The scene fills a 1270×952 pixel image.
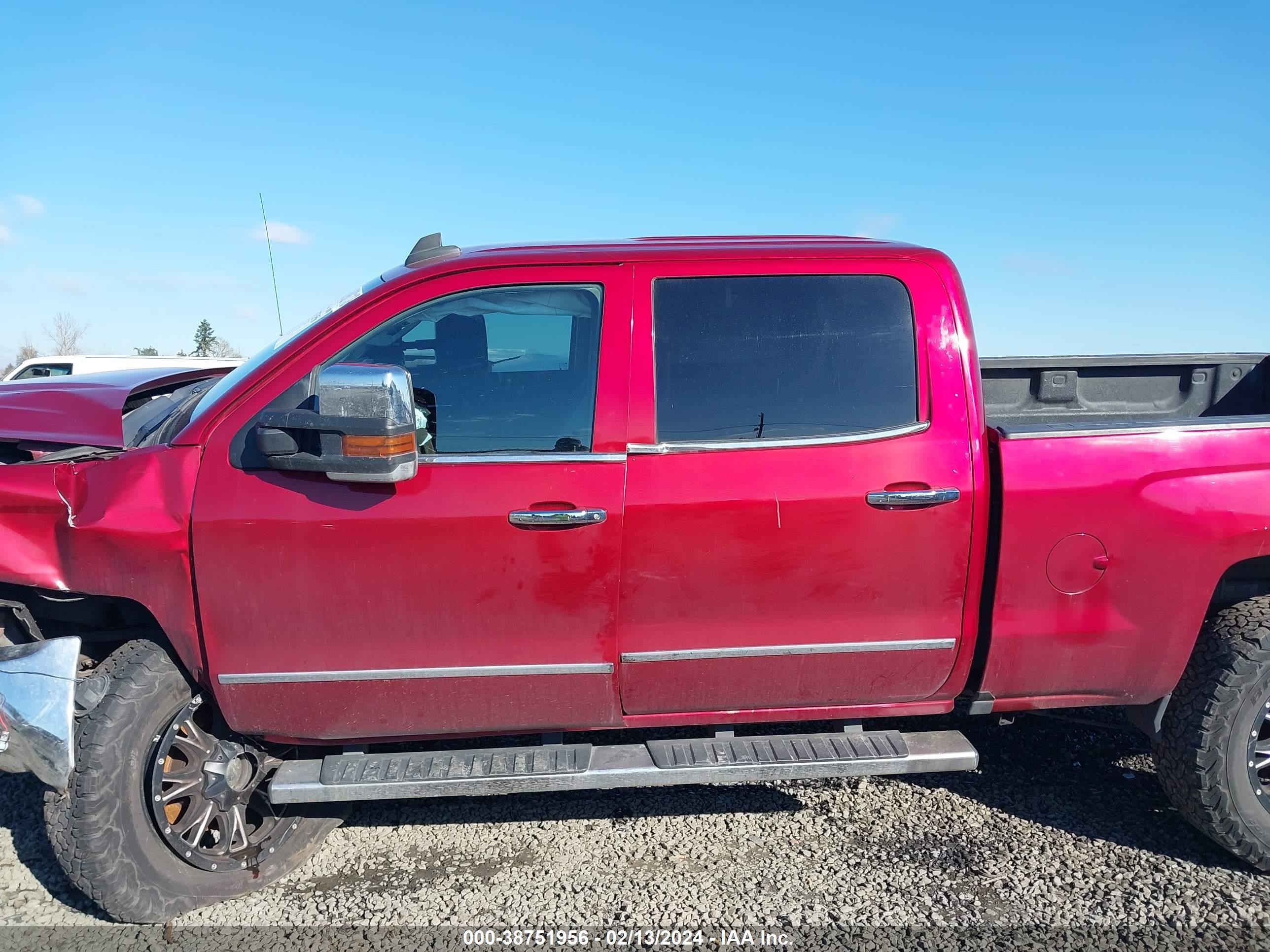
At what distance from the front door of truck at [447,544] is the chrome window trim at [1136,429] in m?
1.33

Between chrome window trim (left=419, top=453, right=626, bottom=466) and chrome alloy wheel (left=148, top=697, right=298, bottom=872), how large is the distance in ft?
3.76

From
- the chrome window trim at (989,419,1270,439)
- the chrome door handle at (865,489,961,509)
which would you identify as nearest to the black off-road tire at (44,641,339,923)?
the chrome door handle at (865,489,961,509)

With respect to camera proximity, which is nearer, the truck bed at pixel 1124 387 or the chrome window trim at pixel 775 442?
the chrome window trim at pixel 775 442

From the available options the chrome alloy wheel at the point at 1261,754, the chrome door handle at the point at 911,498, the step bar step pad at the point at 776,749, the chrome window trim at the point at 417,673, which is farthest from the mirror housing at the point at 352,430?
the chrome alloy wheel at the point at 1261,754

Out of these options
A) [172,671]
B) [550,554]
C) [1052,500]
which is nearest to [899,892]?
[1052,500]

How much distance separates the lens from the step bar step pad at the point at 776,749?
2.65 m

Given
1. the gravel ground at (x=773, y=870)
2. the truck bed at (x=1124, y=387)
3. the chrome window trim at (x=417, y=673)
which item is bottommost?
the gravel ground at (x=773, y=870)

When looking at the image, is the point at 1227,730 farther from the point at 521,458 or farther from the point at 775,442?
the point at 521,458

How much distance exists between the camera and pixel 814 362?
8.67 feet

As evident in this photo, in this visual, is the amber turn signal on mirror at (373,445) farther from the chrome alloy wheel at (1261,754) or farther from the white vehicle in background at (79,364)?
the white vehicle in background at (79,364)

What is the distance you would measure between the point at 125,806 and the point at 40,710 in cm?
40

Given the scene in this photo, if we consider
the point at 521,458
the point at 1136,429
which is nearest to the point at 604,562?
the point at 521,458

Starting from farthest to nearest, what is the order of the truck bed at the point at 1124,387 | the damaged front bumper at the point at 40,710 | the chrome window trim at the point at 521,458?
the truck bed at the point at 1124,387 < the chrome window trim at the point at 521,458 < the damaged front bumper at the point at 40,710

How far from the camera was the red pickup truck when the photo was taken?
2461 mm
